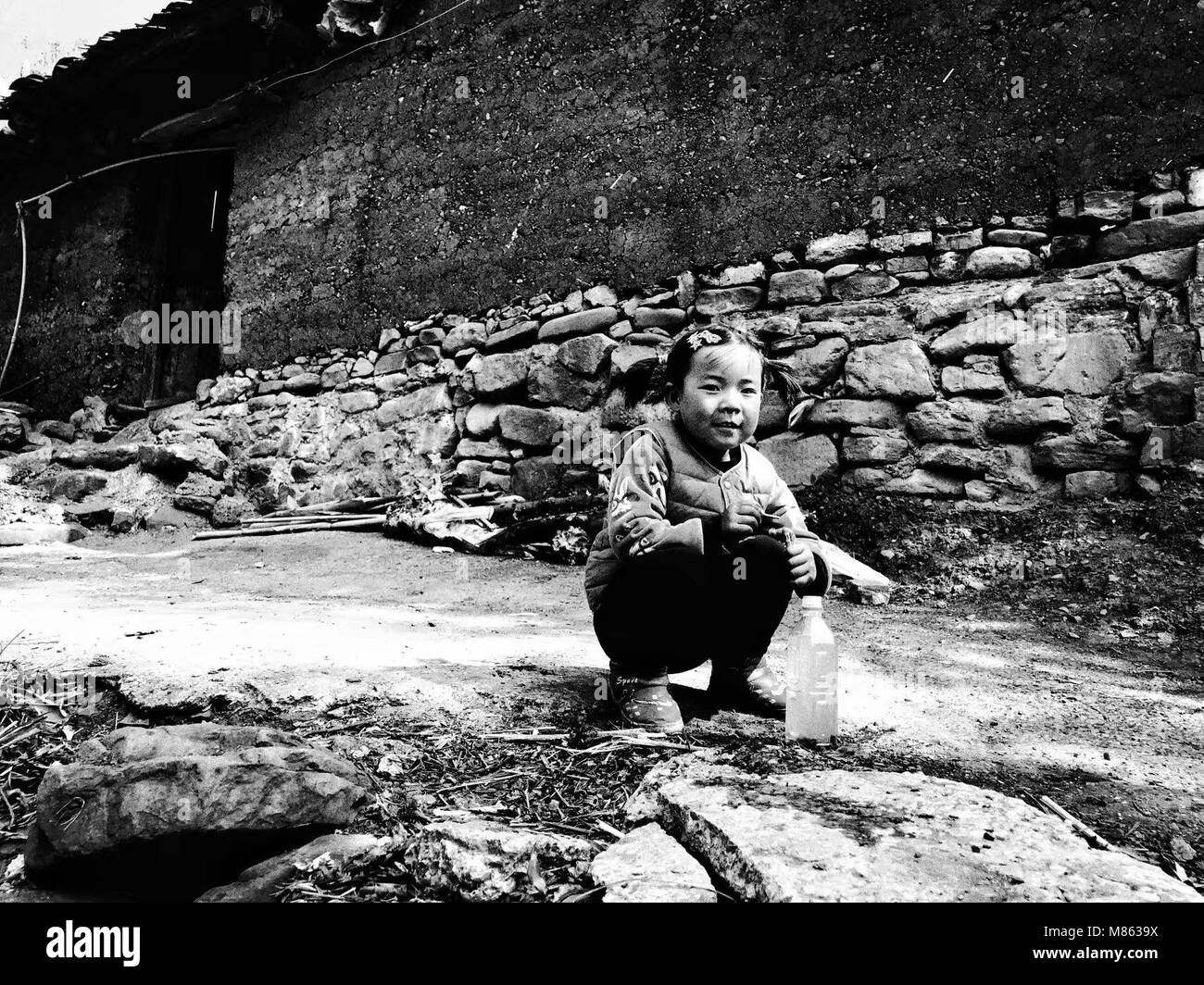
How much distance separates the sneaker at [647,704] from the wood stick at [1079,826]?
83cm

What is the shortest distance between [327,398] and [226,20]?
3.59 m

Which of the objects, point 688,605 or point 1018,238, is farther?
point 1018,238

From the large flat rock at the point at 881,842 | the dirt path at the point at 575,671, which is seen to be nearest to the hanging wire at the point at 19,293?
the dirt path at the point at 575,671

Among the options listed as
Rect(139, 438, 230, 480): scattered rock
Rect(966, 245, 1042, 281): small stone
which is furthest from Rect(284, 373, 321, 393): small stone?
Rect(966, 245, 1042, 281): small stone

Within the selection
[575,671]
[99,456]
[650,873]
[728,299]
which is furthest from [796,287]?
[99,456]

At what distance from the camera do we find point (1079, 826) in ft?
5.05

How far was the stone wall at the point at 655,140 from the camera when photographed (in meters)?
4.62

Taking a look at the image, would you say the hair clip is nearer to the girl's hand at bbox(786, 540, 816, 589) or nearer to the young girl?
the young girl

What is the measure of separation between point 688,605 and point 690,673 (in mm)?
866

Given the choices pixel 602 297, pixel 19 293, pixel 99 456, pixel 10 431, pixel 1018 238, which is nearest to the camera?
pixel 1018 238

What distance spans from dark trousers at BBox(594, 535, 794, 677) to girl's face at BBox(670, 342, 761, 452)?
30cm

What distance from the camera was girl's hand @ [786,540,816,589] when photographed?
2.16m

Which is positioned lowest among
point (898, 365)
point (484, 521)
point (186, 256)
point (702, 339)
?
point (484, 521)

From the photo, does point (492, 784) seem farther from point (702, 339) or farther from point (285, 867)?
point (702, 339)
